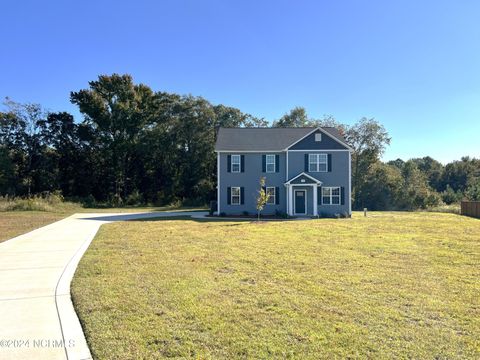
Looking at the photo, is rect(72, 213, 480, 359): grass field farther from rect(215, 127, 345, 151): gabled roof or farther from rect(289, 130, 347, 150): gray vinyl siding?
rect(215, 127, 345, 151): gabled roof

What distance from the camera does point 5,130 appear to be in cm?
3975

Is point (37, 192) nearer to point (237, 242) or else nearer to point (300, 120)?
point (300, 120)

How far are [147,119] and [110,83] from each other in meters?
5.61

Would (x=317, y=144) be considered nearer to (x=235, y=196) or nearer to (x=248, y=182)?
(x=248, y=182)

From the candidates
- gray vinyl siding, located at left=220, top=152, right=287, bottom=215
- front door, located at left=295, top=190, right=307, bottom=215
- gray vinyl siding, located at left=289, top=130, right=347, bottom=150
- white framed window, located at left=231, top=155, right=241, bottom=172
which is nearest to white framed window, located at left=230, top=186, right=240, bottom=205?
gray vinyl siding, located at left=220, top=152, right=287, bottom=215

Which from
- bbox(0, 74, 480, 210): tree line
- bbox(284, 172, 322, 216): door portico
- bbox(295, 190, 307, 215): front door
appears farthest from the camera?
bbox(0, 74, 480, 210): tree line

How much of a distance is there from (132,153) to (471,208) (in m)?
34.3

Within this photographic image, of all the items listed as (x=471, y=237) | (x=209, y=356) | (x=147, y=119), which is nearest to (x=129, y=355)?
(x=209, y=356)

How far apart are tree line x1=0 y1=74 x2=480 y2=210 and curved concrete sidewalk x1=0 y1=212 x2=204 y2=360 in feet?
96.9

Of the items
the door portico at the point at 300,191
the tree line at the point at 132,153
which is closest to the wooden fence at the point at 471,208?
the tree line at the point at 132,153

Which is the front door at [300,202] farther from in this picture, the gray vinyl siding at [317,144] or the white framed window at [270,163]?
the gray vinyl siding at [317,144]

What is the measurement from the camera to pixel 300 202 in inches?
968

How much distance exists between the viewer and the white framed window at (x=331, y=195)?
80.1ft

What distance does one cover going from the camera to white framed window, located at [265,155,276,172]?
24.8 metres
